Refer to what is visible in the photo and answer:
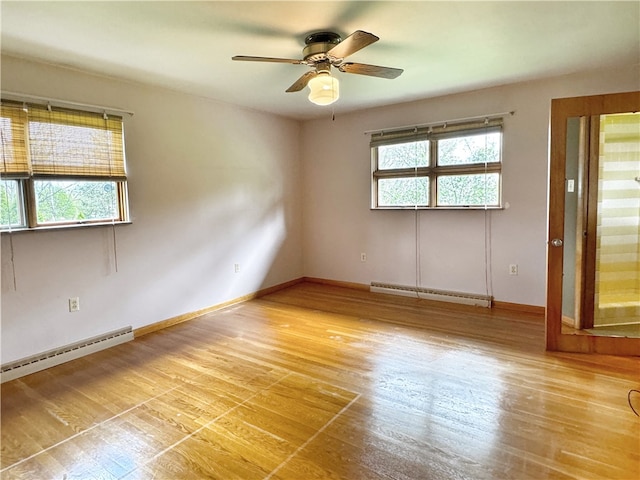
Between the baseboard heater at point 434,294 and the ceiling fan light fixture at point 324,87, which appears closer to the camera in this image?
the ceiling fan light fixture at point 324,87

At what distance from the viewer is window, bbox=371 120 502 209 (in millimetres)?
4047

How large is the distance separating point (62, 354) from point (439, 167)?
4.19 m

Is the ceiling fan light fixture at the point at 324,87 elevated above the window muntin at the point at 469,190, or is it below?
above

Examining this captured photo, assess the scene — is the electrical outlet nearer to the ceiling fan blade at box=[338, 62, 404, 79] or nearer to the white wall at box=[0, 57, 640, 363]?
the white wall at box=[0, 57, 640, 363]

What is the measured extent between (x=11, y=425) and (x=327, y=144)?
4402mm

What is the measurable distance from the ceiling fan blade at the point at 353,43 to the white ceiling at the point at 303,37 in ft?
0.62

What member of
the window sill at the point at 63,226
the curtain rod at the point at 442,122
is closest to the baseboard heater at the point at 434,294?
the curtain rod at the point at 442,122

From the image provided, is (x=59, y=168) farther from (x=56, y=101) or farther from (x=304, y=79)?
(x=304, y=79)

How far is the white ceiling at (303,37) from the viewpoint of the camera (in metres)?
2.16

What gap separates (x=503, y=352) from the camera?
2.96 m

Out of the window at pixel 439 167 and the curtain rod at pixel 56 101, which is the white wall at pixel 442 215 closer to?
the window at pixel 439 167

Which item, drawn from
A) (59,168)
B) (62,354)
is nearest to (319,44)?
(59,168)

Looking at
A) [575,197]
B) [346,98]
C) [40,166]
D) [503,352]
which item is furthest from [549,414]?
[40,166]

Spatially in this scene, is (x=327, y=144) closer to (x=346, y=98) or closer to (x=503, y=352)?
(x=346, y=98)
